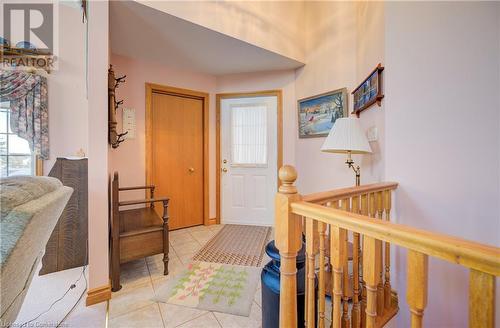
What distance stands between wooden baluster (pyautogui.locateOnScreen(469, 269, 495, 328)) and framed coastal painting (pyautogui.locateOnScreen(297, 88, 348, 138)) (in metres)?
2.08

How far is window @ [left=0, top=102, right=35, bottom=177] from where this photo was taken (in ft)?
7.23

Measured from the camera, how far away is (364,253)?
0.70m

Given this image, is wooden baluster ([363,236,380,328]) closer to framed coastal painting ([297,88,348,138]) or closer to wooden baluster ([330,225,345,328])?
wooden baluster ([330,225,345,328])

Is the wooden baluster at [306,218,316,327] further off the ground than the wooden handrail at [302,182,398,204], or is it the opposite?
the wooden handrail at [302,182,398,204]

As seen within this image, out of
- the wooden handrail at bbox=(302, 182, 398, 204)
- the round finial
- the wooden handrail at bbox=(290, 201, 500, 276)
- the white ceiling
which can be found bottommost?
the wooden handrail at bbox=(290, 201, 500, 276)

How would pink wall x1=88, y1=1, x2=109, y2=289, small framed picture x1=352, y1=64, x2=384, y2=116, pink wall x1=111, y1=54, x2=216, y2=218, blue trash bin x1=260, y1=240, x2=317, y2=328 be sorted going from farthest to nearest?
pink wall x1=111, y1=54, x2=216, y2=218, small framed picture x1=352, y1=64, x2=384, y2=116, pink wall x1=88, y1=1, x2=109, y2=289, blue trash bin x1=260, y1=240, x2=317, y2=328

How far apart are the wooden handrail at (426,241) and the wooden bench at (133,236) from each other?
1.50m

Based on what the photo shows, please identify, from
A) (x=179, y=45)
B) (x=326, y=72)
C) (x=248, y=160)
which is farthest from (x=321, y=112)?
(x=179, y=45)

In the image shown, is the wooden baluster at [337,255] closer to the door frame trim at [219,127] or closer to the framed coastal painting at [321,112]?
the framed coastal painting at [321,112]

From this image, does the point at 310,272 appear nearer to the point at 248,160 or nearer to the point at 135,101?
the point at 248,160

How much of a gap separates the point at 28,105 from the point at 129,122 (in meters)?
0.87

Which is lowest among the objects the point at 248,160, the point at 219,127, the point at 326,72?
the point at 248,160

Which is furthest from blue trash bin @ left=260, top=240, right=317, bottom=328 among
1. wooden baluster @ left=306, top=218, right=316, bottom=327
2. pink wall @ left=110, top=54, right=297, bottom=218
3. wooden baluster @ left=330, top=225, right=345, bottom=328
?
pink wall @ left=110, top=54, right=297, bottom=218

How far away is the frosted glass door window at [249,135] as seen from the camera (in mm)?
3221
